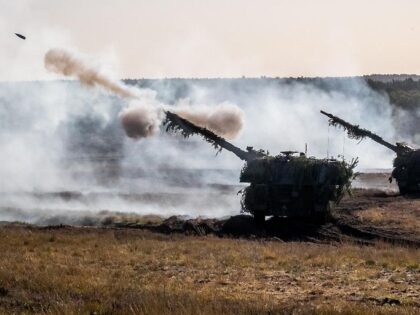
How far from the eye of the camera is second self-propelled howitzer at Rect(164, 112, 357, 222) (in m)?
34.2

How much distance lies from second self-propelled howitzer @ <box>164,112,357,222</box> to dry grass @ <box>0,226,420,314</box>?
5.52 metres

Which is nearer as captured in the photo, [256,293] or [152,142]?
[256,293]

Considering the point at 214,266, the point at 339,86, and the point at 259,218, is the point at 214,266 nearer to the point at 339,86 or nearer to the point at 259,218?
the point at 259,218

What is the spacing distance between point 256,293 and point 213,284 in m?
1.63

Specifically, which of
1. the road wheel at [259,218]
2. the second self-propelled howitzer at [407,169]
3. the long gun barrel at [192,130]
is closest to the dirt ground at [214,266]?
the road wheel at [259,218]

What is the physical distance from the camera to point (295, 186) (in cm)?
3438

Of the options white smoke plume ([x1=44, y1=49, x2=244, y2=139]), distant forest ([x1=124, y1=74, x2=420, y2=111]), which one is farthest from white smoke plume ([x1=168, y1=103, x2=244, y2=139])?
distant forest ([x1=124, y1=74, x2=420, y2=111])

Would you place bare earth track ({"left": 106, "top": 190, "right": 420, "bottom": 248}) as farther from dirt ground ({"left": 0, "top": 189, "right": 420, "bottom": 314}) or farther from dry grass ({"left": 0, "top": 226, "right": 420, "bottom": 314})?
dry grass ({"left": 0, "top": 226, "right": 420, "bottom": 314})

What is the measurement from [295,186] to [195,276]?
49.1 feet

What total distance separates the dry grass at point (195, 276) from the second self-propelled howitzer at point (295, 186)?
5521 millimetres

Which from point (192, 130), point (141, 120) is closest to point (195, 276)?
point (192, 130)

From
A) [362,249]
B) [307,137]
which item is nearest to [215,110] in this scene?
[362,249]

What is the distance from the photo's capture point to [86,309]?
1369 centimetres

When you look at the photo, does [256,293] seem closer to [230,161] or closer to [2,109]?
[230,161]
